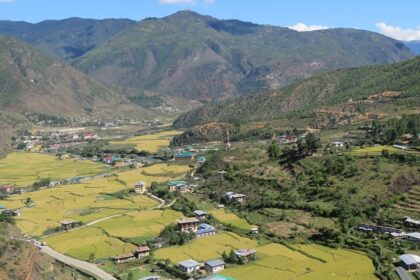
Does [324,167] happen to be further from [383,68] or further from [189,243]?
[383,68]

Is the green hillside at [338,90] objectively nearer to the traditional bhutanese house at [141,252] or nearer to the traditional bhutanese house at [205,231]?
the traditional bhutanese house at [205,231]

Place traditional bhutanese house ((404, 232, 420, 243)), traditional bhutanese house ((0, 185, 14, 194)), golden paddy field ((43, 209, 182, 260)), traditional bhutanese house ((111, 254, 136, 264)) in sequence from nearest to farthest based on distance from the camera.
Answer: traditional bhutanese house ((404, 232, 420, 243)) < traditional bhutanese house ((111, 254, 136, 264)) < golden paddy field ((43, 209, 182, 260)) < traditional bhutanese house ((0, 185, 14, 194))

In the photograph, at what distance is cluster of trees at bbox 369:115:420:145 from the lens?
96.8 meters

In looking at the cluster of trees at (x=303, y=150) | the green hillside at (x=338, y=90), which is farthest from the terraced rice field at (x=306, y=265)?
the green hillside at (x=338, y=90)

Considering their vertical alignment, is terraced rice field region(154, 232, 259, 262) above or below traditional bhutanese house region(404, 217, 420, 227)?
below

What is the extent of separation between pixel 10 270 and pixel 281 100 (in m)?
153

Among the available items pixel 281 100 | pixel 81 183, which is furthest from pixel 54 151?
pixel 281 100

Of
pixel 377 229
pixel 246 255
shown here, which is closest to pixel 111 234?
pixel 246 255

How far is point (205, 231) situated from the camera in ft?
225

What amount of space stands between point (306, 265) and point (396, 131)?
49060 millimetres

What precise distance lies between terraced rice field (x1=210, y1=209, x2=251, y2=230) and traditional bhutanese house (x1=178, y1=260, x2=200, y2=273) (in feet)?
45.7

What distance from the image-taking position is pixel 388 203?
68.1 metres

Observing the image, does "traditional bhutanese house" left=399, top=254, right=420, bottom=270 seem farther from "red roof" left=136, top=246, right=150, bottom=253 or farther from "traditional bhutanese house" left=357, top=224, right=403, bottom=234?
"red roof" left=136, top=246, right=150, bottom=253

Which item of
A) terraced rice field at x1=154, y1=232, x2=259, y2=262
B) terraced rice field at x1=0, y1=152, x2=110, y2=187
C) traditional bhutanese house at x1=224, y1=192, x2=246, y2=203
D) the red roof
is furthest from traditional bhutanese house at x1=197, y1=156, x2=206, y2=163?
the red roof
